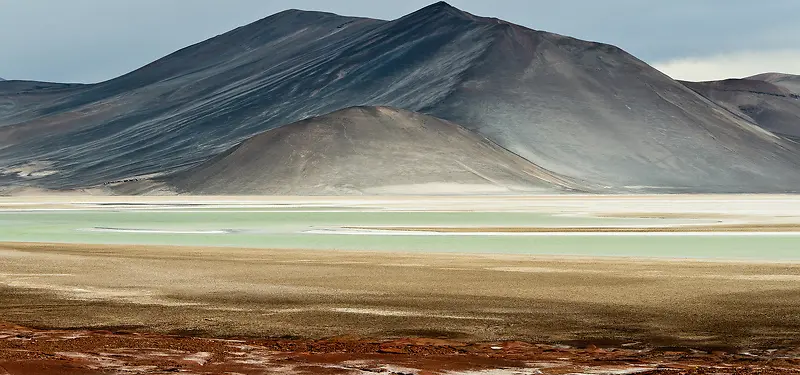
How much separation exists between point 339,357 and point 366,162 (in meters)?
142

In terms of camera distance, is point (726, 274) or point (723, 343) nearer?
point (723, 343)

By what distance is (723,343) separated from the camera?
38.9 feet

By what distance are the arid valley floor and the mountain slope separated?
113 meters

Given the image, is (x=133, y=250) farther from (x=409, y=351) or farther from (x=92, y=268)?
(x=409, y=351)

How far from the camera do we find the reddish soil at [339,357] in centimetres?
980

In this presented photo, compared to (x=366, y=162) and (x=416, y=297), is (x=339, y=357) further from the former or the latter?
(x=366, y=162)

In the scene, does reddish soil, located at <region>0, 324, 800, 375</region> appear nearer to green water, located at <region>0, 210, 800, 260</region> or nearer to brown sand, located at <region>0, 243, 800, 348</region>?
brown sand, located at <region>0, 243, 800, 348</region>

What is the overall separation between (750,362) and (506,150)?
15936cm

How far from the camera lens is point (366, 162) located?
152 metres

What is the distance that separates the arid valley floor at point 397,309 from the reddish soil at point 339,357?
23 mm

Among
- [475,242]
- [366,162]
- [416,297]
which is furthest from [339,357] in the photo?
[366,162]

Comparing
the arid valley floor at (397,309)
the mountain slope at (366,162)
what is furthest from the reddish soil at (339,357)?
the mountain slope at (366,162)

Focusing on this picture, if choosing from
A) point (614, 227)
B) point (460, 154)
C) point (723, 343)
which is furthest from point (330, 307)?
point (460, 154)

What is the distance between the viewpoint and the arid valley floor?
34.2 feet
